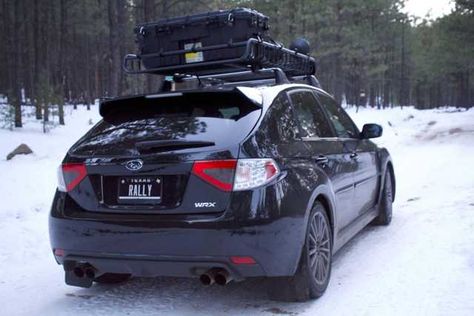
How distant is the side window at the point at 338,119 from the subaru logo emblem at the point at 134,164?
2292mm

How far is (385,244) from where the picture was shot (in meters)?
5.64

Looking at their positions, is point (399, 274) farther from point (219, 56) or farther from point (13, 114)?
point (13, 114)

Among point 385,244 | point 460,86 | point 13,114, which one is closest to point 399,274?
point 385,244

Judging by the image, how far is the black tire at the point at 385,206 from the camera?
254 inches

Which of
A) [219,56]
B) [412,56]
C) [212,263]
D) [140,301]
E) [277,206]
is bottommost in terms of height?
[140,301]

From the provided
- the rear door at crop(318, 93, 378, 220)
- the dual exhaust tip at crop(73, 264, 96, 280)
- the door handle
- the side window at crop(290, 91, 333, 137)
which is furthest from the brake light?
the rear door at crop(318, 93, 378, 220)

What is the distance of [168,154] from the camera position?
11.6 ft

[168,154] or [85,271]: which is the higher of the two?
[168,154]

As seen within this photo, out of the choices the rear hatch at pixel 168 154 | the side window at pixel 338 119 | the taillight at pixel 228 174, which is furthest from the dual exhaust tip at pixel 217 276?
the side window at pixel 338 119

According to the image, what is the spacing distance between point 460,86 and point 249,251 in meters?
67.6

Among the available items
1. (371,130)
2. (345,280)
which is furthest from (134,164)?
(371,130)

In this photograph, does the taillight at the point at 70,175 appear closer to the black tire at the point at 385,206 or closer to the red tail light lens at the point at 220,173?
the red tail light lens at the point at 220,173

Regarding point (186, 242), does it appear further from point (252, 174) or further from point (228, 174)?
point (252, 174)

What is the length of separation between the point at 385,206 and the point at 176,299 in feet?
10.9
